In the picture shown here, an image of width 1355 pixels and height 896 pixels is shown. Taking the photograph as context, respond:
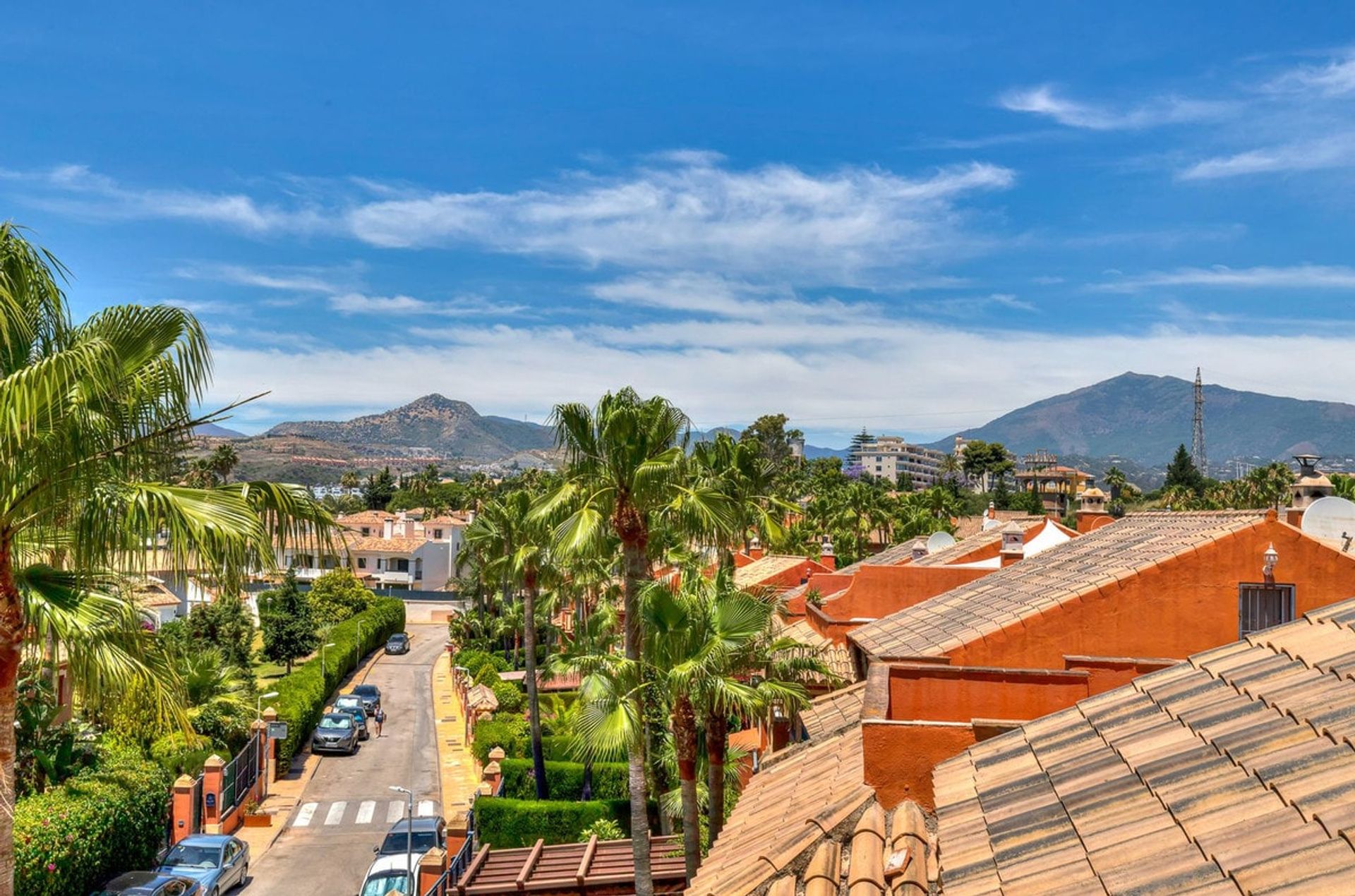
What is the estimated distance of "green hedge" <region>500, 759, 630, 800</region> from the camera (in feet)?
104

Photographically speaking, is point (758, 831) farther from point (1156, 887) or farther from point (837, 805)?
point (1156, 887)

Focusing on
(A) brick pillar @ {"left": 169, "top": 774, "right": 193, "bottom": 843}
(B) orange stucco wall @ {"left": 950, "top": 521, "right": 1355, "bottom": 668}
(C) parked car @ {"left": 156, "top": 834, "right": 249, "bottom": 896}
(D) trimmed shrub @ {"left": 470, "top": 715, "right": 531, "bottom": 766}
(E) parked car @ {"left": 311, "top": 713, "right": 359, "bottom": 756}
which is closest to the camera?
(B) orange stucco wall @ {"left": 950, "top": 521, "right": 1355, "bottom": 668}

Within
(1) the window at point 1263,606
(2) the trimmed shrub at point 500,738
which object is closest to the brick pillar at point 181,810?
(2) the trimmed shrub at point 500,738

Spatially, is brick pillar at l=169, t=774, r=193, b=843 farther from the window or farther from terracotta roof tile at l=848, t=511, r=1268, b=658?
the window

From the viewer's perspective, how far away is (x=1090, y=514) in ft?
91.8

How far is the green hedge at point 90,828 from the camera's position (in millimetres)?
17531

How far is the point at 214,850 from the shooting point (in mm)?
21766

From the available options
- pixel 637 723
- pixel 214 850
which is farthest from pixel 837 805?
pixel 214 850

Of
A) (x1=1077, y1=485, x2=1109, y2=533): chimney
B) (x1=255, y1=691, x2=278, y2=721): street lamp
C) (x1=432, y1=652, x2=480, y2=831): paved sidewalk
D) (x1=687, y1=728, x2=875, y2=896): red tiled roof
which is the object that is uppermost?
(x1=1077, y1=485, x2=1109, y2=533): chimney

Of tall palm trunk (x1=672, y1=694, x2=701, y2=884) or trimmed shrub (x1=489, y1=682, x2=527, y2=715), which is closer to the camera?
tall palm trunk (x1=672, y1=694, x2=701, y2=884)

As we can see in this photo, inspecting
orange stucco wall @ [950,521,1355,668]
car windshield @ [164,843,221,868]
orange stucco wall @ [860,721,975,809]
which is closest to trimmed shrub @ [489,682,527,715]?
car windshield @ [164,843,221,868]

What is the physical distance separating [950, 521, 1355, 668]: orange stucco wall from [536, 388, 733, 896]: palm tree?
565 centimetres

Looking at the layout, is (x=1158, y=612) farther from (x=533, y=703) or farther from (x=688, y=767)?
(x=533, y=703)

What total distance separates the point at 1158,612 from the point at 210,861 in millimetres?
18691
